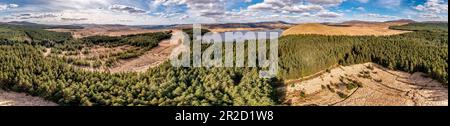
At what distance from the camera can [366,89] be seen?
41.8ft

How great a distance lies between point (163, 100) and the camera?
1002 cm

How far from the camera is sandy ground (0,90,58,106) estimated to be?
11375mm

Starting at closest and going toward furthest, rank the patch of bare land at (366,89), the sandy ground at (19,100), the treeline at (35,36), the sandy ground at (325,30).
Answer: the patch of bare land at (366,89)
the sandy ground at (19,100)
the treeline at (35,36)
the sandy ground at (325,30)

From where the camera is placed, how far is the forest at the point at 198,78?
10617 millimetres

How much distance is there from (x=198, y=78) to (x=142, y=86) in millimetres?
2113

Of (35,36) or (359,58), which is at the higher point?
(35,36)

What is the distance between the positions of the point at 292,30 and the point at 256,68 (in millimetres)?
15400

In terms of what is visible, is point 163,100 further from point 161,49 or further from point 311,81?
point 161,49

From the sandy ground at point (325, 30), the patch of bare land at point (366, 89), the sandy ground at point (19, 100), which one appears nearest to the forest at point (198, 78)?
the sandy ground at point (19, 100)

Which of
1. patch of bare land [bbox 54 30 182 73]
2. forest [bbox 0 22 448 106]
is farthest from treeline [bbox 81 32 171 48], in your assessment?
forest [bbox 0 22 448 106]

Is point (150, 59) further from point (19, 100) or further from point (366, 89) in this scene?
point (366, 89)

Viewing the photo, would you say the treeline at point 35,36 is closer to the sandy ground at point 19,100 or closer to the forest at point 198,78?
the forest at point 198,78

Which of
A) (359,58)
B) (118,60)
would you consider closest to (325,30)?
(359,58)
